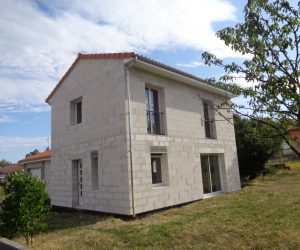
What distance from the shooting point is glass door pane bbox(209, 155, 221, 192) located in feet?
47.4

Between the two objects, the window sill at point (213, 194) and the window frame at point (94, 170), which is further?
the window sill at point (213, 194)

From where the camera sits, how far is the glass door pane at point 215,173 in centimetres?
1445

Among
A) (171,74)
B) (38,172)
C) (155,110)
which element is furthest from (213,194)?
(38,172)

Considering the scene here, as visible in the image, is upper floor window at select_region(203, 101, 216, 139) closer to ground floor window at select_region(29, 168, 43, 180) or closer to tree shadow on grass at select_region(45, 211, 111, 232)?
tree shadow on grass at select_region(45, 211, 111, 232)

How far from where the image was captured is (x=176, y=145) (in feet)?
39.1

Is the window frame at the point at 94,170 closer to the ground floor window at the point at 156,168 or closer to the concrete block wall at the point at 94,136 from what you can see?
the concrete block wall at the point at 94,136

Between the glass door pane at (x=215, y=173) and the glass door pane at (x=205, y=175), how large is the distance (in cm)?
45

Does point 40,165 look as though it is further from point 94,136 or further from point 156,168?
point 156,168

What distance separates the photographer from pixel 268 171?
21094 mm

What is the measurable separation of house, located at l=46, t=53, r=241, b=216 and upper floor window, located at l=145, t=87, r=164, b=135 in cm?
4

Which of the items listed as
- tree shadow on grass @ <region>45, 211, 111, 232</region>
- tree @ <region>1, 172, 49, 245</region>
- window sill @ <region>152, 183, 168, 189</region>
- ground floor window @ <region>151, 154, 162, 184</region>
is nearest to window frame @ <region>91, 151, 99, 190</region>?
tree shadow on grass @ <region>45, 211, 111, 232</region>

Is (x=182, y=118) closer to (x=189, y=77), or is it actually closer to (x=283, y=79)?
(x=189, y=77)

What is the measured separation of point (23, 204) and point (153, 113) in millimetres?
6018

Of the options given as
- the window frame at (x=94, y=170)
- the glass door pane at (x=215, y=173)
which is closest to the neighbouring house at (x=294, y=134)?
the window frame at (x=94, y=170)
